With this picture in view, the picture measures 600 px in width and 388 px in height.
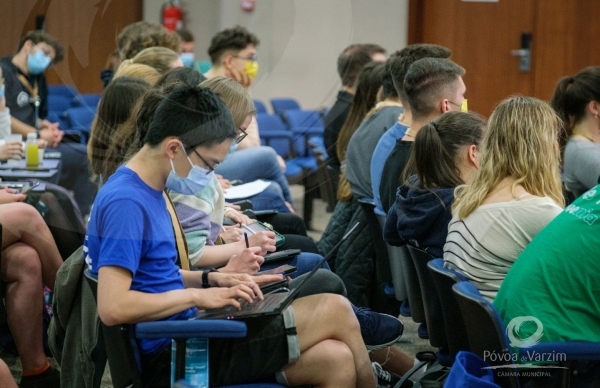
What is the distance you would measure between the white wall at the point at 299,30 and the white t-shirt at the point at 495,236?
1.27 m

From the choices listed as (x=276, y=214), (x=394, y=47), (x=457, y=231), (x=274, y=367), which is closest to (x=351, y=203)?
(x=276, y=214)

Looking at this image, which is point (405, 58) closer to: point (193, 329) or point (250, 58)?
point (193, 329)

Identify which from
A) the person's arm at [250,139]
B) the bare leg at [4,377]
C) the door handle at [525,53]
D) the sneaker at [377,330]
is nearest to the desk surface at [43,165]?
the person's arm at [250,139]

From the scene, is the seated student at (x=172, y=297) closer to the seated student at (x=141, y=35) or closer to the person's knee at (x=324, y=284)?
the person's knee at (x=324, y=284)

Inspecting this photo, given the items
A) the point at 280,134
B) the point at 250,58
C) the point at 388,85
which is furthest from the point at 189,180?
the point at 388,85

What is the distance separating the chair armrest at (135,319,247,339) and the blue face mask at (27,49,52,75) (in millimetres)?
930

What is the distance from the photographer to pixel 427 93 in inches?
108

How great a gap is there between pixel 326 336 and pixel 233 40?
51.2 inches

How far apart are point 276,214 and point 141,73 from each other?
900 millimetres

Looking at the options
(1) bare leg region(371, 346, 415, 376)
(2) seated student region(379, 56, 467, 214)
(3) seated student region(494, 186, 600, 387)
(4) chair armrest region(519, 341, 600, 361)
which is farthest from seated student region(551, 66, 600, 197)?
(4) chair armrest region(519, 341, 600, 361)

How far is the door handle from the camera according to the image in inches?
260

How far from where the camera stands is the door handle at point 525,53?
21.7 ft

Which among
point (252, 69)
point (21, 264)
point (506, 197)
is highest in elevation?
point (252, 69)

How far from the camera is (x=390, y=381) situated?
245 centimetres
